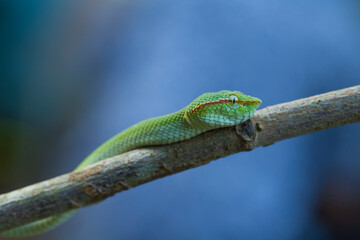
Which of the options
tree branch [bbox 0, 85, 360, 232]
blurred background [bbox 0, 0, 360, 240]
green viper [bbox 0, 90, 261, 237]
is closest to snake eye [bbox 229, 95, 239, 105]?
green viper [bbox 0, 90, 261, 237]

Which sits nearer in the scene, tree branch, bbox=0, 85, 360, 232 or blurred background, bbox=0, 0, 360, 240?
tree branch, bbox=0, 85, 360, 232

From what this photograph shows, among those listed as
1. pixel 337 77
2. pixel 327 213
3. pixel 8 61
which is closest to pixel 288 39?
pixel 337 77

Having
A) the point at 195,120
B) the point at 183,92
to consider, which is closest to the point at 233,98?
the point at 195,120

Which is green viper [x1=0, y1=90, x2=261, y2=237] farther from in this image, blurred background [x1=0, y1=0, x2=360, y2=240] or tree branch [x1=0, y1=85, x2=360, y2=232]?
blurred background [x1=0, y1=0, x2=360, y2=240]

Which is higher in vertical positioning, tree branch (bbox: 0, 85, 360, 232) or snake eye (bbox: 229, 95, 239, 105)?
snake eye (bbox: 229, 95, 239, 105)

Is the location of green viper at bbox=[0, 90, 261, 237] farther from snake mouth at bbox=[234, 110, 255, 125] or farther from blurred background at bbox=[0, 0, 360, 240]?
blurred background at bbox=[0, 0, 360, 240]

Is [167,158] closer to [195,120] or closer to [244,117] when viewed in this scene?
[195,120]
